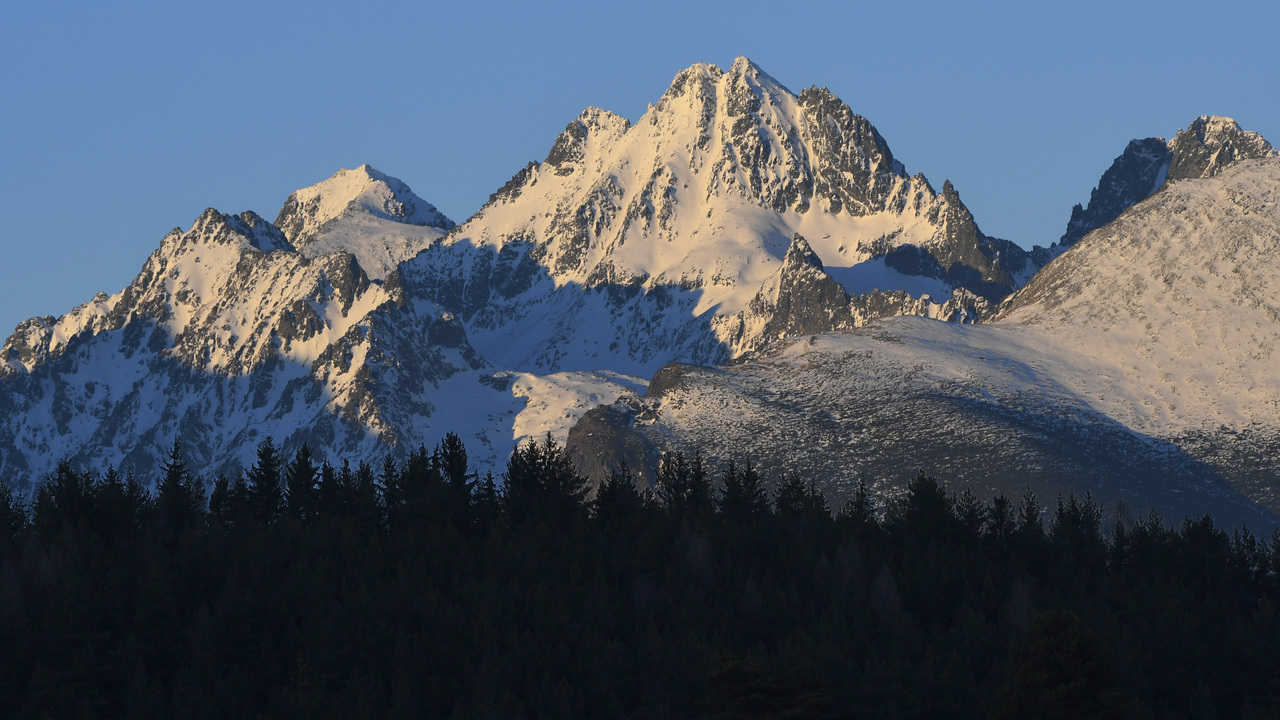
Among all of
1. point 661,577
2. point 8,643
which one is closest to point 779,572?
point 661,577

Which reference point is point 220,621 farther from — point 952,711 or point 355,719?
point 952,711

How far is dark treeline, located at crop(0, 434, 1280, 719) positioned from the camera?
131625 millimetres

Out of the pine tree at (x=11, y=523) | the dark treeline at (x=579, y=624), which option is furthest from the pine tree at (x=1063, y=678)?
the pine tree at (x=11, y=523)

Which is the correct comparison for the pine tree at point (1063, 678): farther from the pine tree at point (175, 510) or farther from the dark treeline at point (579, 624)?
the pine tree at point (175, 510)

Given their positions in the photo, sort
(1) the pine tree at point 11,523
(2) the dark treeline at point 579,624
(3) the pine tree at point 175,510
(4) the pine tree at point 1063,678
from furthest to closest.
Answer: (3) the pine tree at point 175,510 → (1) the pine tree at point 11,523 → (2) the dark treeline at point 579,624 → (4) the pine tree at point 1063,678

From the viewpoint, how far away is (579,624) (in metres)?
152

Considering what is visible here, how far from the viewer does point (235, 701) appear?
447 ft

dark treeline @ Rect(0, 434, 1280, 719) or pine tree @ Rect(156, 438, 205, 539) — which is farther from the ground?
pine tree @ Rect(156, 438, 205, 539)

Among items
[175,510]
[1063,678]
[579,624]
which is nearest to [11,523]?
[175,510]

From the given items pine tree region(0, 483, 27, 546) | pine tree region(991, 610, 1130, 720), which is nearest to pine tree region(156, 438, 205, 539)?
pine tree region(0, 483, 27, 546)

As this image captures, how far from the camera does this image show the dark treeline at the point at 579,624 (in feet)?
432

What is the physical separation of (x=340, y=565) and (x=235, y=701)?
1401 inches

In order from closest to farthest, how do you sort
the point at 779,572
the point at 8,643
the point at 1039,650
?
the point at 1039,650 → the point at 8,643 → the point at 779,572

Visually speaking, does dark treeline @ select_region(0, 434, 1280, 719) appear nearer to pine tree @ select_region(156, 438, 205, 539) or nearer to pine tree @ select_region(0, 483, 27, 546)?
pine tree @ select_region(156, 438, 205, 539)
